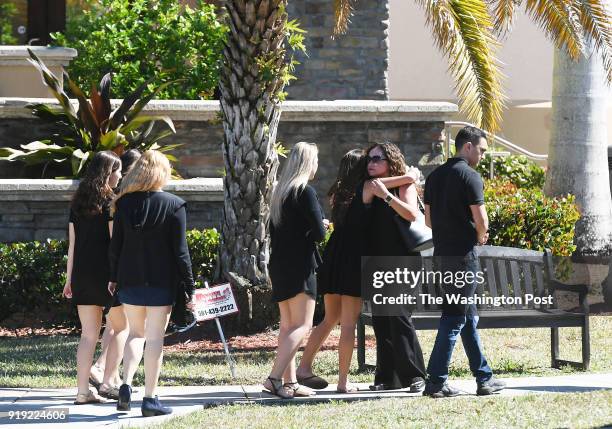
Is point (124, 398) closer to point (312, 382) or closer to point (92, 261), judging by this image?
point (92, 261)

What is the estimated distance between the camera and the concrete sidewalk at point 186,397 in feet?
24.2

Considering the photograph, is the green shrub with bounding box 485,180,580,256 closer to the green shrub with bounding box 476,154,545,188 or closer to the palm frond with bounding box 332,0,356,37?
the palm frond with bounding box 332,0,356,37

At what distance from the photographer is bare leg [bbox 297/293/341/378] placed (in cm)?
828

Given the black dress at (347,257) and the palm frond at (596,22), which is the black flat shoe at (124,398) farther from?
the palm frond at (596,22)

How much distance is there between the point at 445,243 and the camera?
25.7ft

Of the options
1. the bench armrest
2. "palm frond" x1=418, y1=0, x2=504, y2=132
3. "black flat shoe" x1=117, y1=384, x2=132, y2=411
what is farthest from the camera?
"palm frond" x1=418, y1=0, x2=504, y2=132

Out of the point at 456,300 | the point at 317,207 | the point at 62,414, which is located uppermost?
the point at 317,207

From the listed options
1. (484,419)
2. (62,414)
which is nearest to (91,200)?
(62,414)

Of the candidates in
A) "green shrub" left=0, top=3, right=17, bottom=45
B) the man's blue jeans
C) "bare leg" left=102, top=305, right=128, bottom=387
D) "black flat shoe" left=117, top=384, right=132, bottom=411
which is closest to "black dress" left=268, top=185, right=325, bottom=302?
the man's blue jeans

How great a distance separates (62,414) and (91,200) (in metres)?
1.43

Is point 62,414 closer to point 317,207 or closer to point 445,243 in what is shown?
point 317,207

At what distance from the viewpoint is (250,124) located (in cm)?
1092

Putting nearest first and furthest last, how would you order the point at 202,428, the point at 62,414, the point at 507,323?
the point at 202,428 < the point at 62,414 < the point at 507,323

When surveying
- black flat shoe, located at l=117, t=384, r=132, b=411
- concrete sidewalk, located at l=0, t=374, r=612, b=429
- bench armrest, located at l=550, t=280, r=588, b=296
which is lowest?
concrete sidewalk, located at l=0, t=374, r=612, b=429
